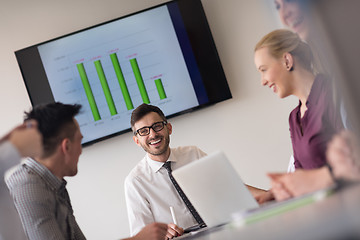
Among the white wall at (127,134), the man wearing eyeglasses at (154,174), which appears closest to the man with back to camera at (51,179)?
the man wearing eyeglasses at (154,174)

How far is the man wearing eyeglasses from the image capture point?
3.89 feet

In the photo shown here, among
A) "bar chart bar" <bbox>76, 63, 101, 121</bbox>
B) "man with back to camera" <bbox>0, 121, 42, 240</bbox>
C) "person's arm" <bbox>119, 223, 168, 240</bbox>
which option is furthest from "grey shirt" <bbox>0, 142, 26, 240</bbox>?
"bar chart bar" <bbox>76, 63, 101, 121</bbox>

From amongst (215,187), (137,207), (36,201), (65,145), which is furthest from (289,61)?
(137,207)

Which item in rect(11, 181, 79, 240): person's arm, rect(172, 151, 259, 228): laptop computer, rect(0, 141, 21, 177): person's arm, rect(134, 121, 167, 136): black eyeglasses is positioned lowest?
rect(172, 151, 259, 228): laptop computer

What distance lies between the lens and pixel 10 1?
182 centimetres

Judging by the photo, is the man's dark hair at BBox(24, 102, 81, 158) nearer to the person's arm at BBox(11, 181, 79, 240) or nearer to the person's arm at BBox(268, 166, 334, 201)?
the person's arm at BBox(11, 181, 79, 240)

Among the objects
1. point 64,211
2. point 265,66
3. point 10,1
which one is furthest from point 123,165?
point 265,66

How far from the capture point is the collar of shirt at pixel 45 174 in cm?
73

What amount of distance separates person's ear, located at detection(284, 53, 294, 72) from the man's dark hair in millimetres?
334

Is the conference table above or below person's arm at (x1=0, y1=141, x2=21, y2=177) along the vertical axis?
below

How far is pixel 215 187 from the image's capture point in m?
0.86

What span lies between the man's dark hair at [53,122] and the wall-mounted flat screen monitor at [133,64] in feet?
3.20

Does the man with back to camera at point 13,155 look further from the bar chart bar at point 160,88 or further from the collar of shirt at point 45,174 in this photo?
the bar chart bar at point 160,88

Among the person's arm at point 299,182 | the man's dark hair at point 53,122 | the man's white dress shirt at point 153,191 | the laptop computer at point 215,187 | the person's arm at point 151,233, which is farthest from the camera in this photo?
the man's white dress shirt at point 153,191
